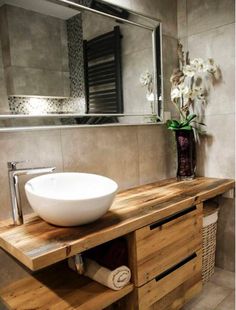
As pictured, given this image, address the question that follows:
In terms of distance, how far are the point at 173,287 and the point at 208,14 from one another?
185cm

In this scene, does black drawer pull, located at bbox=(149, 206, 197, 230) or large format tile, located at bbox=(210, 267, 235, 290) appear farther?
large format tile, located at bbox=(210, 267, 235, 290)

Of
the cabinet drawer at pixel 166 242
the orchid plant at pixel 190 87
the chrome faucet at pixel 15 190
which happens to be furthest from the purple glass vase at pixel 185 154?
the chrome faucet at pixel 15 190

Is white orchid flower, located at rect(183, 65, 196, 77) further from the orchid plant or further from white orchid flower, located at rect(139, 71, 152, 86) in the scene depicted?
white orchid flower, located at rect(139, 71, 152, 86)

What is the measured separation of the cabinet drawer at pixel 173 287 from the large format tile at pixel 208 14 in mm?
1574

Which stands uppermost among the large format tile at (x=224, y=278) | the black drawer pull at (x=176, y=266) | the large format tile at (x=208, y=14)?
the large format tile at (x=208, y=14)

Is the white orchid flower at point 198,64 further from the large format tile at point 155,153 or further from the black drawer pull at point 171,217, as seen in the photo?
the black drawer pull at point 171,217

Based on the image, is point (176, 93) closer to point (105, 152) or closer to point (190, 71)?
point (190, 71)

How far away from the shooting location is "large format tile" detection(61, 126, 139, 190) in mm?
1583

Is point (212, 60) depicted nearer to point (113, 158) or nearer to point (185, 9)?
point (185, 9)

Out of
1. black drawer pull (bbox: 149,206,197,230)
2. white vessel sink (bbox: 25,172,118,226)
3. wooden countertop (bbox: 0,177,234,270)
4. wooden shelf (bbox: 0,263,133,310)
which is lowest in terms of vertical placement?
wooden shelf (bbox: 0,263,133,310)

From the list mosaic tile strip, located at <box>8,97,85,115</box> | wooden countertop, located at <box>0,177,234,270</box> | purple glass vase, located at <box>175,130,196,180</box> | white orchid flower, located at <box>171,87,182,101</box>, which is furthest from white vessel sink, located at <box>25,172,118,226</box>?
white orchid flower, located at <box>171,87,182,101</box>

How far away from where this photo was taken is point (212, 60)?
1.96 meters

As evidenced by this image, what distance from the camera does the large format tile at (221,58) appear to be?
1906 mm

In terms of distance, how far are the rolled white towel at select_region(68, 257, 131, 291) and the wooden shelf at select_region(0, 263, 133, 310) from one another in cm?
2
